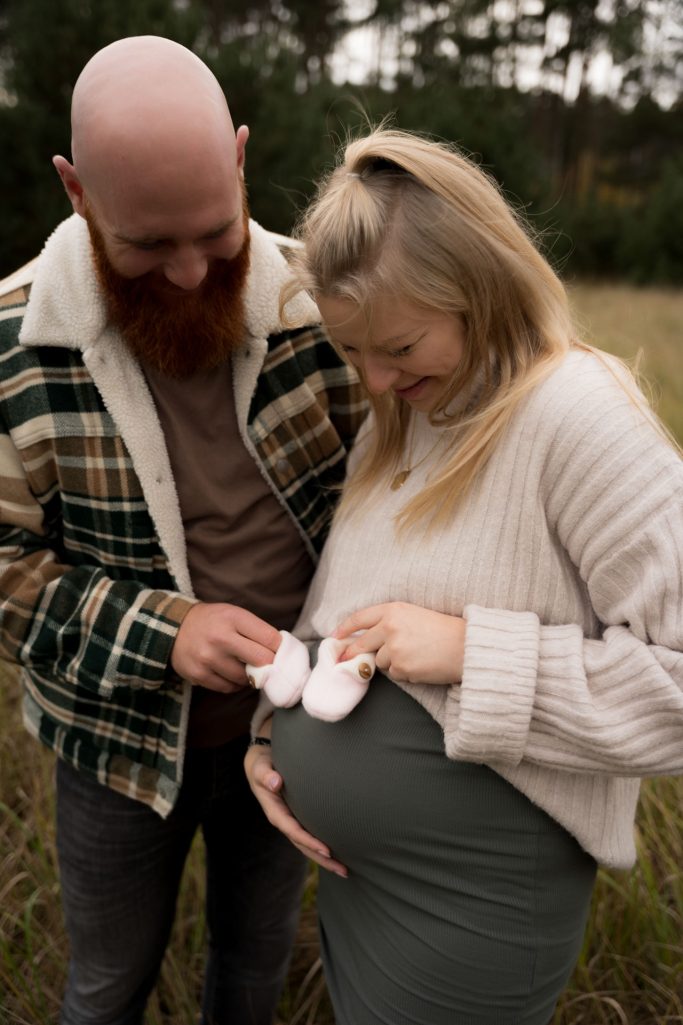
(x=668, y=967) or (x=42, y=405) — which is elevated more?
(x=42, y=405)

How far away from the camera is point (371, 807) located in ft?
4.23

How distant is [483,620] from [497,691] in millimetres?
98

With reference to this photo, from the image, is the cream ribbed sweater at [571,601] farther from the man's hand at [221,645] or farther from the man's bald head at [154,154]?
the man's bald head at [154,154]

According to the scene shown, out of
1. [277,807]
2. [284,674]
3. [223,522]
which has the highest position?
[223,522]

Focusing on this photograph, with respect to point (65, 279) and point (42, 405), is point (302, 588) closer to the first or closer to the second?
point (42, 405)

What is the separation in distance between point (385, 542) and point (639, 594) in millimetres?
414

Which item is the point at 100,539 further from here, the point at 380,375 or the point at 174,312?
the point at 380,375

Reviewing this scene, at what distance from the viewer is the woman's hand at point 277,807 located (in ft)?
4.55

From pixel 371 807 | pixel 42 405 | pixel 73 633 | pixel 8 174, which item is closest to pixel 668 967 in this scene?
pixel 371 807

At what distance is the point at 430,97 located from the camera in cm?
1472

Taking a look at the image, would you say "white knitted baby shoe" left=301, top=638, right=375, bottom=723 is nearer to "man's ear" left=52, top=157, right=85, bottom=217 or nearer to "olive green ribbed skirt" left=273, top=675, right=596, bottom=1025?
"olive green ribbed skirt" left=273, top=675, right=596, bottom=1025

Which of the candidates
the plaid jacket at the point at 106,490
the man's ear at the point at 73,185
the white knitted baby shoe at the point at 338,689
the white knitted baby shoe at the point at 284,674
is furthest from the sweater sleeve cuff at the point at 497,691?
the man's ear at the point at 73,185

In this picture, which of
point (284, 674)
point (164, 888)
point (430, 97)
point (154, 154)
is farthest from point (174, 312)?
point (430, 97)

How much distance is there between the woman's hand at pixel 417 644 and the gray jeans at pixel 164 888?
0.62 meters
